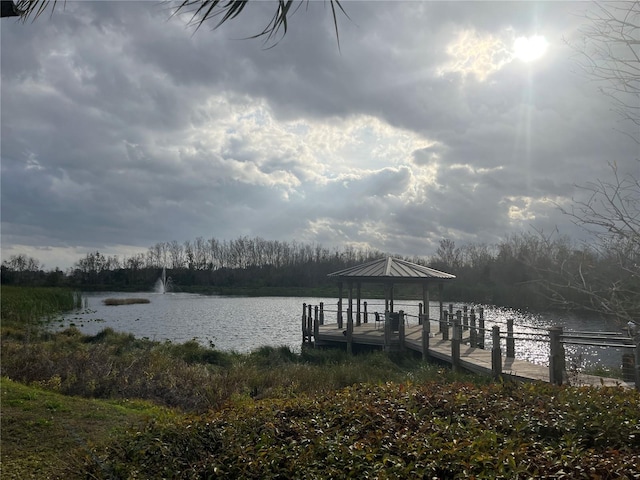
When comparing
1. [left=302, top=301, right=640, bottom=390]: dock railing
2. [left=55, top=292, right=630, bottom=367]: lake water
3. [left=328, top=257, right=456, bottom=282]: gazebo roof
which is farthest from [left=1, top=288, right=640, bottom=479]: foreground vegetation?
[left=55, top=292, right=630, bottom=367]: lake water

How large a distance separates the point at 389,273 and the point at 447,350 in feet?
14.3

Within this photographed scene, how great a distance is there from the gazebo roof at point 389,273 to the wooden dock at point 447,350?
1.84 m

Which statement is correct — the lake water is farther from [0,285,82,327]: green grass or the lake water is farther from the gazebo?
[0,285,82,327]: green grass

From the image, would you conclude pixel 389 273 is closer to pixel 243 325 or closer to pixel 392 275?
pixel 392 275

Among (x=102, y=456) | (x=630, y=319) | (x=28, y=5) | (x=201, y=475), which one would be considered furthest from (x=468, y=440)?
(x=28, y=5)

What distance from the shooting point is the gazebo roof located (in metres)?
18.8

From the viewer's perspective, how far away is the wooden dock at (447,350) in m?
10.9

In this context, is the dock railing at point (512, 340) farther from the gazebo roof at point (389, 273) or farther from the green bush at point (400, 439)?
the green bush at point (400, 439)

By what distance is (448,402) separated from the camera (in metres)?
5.05

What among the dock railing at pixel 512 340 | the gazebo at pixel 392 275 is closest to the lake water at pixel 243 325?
the dock railing at pixel 512 340

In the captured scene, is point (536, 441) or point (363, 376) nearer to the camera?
point (536, 441)

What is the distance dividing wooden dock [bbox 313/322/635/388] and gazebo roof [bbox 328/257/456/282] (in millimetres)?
1837

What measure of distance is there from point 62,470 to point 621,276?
590cm

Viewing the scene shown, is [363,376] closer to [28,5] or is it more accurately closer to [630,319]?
[630,319]
